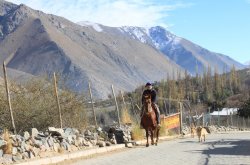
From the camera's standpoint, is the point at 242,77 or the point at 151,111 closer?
the point at 151,111

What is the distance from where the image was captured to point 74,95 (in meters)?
26.6

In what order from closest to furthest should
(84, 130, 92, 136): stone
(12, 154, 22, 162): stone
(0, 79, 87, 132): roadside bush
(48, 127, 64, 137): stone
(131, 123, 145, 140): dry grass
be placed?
1. (12, 154, 22, 162): stone
2. (48, 127, 64, 137): stone
3. (0, 79, 87, 132): roadside bush
4. (84, 130, 92, 136): stone
5. (131, 123, 145, 140): dry grass

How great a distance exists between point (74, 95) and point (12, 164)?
11219 mm

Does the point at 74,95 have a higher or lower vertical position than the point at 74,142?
higher

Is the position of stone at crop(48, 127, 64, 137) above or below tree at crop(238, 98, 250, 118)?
below

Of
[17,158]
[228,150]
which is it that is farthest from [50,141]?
[228,150]

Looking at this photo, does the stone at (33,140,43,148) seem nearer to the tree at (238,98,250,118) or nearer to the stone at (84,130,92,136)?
the stone at (84,130,92,136)

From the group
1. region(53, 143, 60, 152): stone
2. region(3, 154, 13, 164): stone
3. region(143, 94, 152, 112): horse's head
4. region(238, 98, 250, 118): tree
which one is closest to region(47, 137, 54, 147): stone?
region(53, 143, 60, 152): stone

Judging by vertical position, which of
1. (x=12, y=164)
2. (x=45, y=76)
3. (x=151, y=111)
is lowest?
(x=12, y=164)

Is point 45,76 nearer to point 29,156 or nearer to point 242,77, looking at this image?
point 29,156

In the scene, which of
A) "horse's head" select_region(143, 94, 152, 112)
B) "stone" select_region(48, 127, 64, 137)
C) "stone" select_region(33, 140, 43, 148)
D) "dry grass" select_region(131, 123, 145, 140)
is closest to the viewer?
"stone" select_region(33, 140, 43, 148)

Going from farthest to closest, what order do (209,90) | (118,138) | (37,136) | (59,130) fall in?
(209,90)
(118,138)
(59,130)
(37,136)

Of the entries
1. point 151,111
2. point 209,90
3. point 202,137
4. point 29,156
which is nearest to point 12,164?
point 29,156

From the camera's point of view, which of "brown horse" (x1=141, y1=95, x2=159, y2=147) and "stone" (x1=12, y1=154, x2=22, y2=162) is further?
"brown horse" (x1=141, y1=95, x2=159, y2=147)
